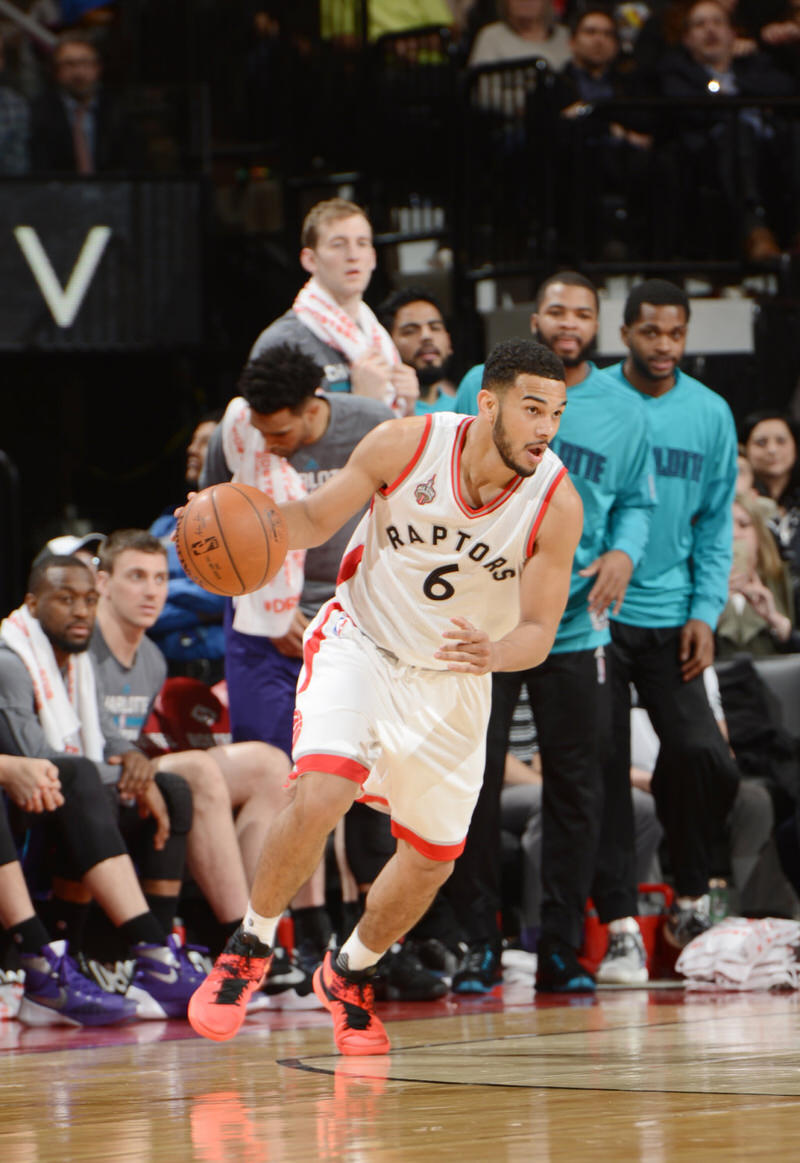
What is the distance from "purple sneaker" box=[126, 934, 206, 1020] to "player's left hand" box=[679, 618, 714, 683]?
6.05 ft

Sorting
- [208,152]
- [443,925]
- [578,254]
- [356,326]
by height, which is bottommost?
[443,925]

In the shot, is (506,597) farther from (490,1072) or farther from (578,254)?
(578,254)

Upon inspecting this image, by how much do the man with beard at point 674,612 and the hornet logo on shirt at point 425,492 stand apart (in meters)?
1.67

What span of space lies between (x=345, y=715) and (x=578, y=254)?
5.08 m

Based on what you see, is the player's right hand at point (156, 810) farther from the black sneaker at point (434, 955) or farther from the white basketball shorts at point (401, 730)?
the white basketball shorts at point (401, 730)

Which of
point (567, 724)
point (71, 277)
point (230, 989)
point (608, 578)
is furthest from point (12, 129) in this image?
point (230, 989)

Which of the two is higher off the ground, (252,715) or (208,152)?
(208,152)

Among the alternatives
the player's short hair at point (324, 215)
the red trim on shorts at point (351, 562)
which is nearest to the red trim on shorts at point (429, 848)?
the red trim on shorts at point (351, 562)

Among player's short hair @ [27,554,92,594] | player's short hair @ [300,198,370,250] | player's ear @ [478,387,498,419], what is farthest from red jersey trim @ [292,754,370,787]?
player's short hair @ [300,198,370,250]

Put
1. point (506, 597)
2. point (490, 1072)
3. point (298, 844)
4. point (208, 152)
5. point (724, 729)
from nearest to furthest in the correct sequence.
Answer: point (490, 1072) < point (298, 844) < point (506, 597) < point (724, 729) < point (208, 152)

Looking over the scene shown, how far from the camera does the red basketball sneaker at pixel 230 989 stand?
3885 mm

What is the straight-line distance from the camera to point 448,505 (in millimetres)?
4125

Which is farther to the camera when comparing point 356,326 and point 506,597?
point 356,326

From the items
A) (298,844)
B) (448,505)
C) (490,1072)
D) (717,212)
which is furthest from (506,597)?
(717,212)
